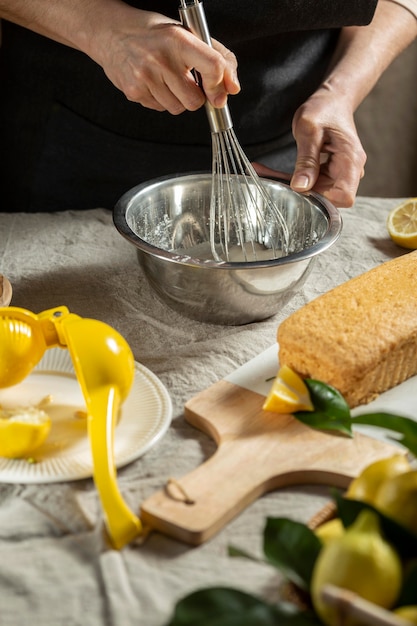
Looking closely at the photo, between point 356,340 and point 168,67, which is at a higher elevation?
point 168,67

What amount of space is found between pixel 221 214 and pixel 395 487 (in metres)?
0.64

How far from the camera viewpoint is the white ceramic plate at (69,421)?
0.78 metres

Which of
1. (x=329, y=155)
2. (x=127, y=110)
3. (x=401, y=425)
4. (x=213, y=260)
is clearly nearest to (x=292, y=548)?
(x=401, y=425)

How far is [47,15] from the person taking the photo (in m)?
1.17

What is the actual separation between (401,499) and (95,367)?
0.34m

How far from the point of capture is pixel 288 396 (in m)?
0.87

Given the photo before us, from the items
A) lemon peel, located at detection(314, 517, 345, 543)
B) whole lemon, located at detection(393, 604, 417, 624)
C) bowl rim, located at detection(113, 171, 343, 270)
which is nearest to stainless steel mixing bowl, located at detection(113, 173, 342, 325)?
bowl rim, located at detection(113, 171, 343, 270)

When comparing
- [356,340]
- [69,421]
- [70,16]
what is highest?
[70,16]

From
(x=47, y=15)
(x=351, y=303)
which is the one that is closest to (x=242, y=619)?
(x=351, y=303)

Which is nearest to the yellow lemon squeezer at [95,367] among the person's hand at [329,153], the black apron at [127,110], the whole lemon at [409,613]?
the whole lemon at [409,613]

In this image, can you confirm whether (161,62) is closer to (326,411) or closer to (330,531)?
(326,411)

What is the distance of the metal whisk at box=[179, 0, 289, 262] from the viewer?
3.59ft

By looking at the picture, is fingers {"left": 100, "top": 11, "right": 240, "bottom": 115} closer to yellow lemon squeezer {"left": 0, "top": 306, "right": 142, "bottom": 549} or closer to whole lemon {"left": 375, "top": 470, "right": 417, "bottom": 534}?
yellow lemon squeezer {"left": 0, "top": 306, "right": 142, "bottom": 549}

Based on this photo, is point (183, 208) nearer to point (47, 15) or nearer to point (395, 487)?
point (47, 15)
